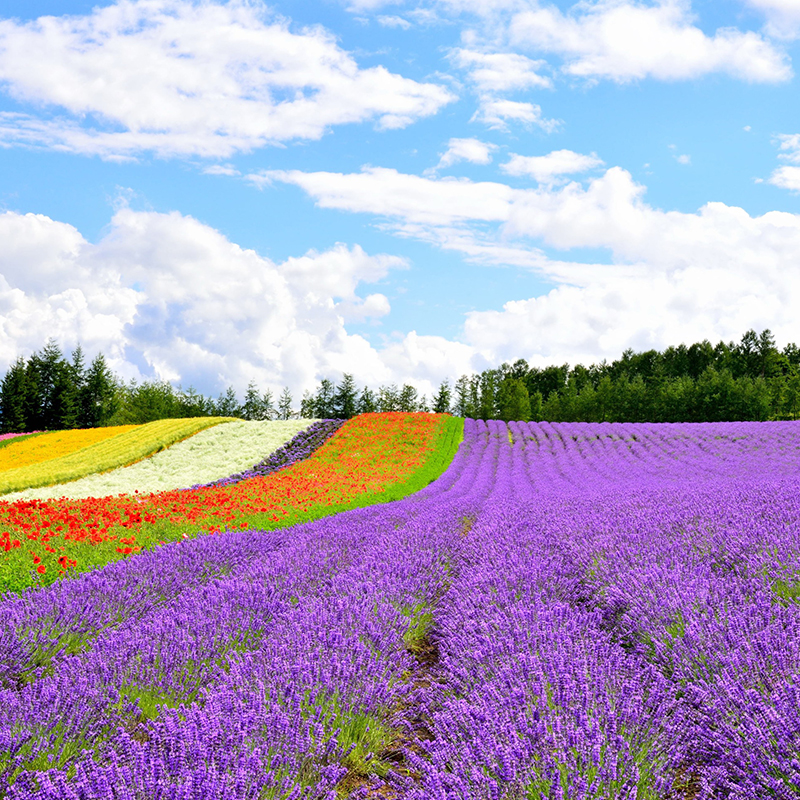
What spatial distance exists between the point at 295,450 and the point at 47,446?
44.7 feet

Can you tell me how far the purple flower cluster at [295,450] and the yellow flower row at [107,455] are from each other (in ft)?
17.5

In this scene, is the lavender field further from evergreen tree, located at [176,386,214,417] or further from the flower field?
evergreen tree, located at [176,386,214,417]

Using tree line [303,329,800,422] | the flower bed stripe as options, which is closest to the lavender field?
the flower bed stripe

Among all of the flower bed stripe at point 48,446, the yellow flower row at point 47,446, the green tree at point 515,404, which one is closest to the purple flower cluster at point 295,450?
the flower bed stripe at point 48,446

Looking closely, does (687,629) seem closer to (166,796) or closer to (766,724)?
(766,724)

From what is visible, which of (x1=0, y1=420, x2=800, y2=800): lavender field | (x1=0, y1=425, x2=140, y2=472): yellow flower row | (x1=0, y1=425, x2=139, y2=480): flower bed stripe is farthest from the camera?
(x1=0, y1=425, x2=140, y2=472): yellow flower row

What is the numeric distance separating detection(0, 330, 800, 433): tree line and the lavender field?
4389 centimetres

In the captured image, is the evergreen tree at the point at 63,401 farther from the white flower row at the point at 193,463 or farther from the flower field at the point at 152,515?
the flower field at the point at 152,515

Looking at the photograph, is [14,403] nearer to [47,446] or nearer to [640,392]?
[47,446]

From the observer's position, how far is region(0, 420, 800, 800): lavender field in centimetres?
192

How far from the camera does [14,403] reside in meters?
43.4

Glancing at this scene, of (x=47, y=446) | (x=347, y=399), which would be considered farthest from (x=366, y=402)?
(x=47, y=446)

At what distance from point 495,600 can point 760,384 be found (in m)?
49.1

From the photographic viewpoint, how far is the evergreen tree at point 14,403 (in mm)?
43375
